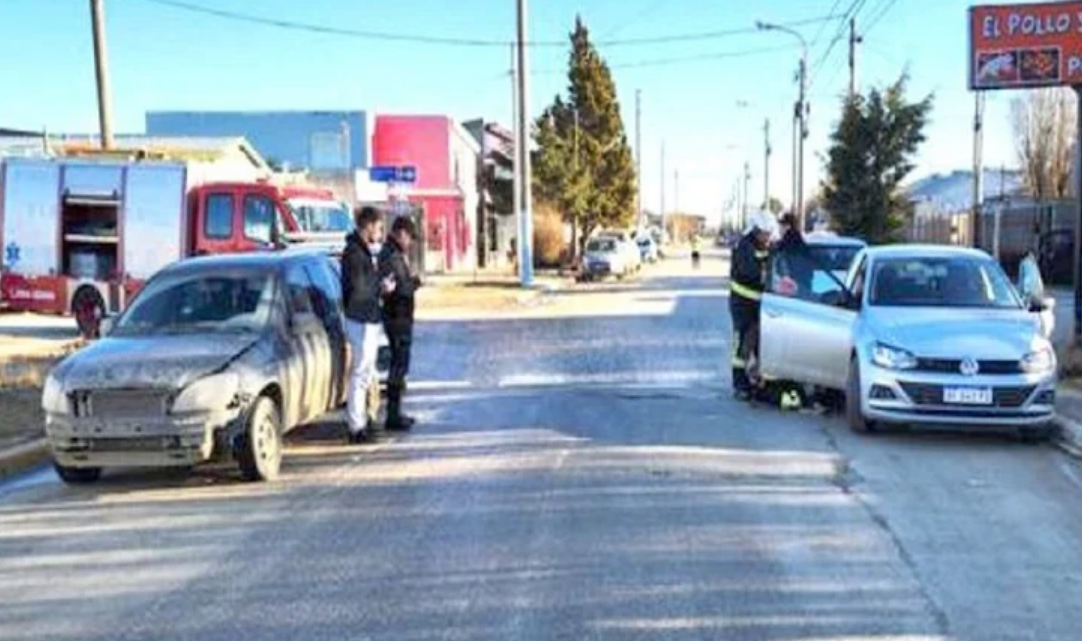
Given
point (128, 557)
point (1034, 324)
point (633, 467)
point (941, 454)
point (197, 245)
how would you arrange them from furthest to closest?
point (197, 245) → point (1034, 324) → point (941, 454) → point (633, 467) → point (128, 557)

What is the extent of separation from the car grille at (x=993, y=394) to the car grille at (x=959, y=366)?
14cm

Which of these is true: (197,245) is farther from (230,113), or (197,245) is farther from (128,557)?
(230,113)

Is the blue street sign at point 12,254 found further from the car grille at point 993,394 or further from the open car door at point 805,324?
the car grille at point 993,394

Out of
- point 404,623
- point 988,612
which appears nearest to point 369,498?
point 404,623

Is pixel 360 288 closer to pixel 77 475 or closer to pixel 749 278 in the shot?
pixel 77 475

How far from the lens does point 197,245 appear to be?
983 inches

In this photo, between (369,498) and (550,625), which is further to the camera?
(369,498)

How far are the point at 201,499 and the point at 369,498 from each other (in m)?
1.15

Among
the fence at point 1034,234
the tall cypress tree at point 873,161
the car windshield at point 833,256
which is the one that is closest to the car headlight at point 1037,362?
the car windshield at point 833,256

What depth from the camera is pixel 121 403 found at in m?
9.94

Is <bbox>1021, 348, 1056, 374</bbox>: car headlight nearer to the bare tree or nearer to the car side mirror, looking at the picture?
the car side mirror

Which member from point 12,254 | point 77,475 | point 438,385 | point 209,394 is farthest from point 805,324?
point 12,254

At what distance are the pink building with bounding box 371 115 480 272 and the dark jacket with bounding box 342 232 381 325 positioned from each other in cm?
4709

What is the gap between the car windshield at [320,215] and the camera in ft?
83.6
